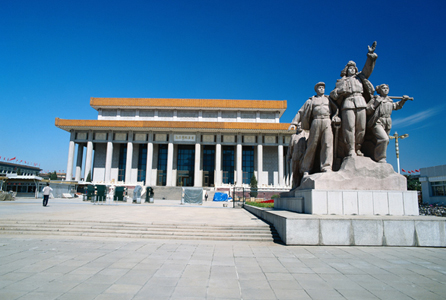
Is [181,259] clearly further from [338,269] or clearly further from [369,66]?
[369,66]

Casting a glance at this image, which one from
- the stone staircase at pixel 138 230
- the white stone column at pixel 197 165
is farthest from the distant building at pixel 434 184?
the white stone column at pixel 197 165

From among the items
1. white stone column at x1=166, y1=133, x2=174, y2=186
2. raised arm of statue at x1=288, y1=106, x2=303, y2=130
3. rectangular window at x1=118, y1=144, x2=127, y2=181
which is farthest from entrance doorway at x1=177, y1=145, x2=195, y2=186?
raised arm of statue at x1=288, y1=106, x2=303, y2=130

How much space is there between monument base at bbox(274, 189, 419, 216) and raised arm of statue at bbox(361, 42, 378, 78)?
392cm

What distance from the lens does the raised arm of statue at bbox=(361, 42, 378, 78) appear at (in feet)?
28.3

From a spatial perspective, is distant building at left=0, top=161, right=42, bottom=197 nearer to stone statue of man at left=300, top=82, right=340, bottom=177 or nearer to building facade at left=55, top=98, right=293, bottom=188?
building facade at left=55, top=98, right=293, bottom=188

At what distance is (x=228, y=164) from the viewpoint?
5331 cm

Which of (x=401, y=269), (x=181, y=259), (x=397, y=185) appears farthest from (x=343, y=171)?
(x=181, y=259)

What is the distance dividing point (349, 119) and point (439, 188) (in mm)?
28402

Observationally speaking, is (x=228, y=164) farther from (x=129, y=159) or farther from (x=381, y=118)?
(x=381, y=118)

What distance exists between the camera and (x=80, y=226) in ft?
29.6

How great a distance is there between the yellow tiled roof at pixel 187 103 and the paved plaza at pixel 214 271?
48440mm

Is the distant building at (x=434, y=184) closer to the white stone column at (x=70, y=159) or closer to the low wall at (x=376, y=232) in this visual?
the low wall at (x=376, y=232)

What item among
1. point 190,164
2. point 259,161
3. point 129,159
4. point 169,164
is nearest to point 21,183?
point 129,159

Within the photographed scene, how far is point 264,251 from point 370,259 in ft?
7.27
